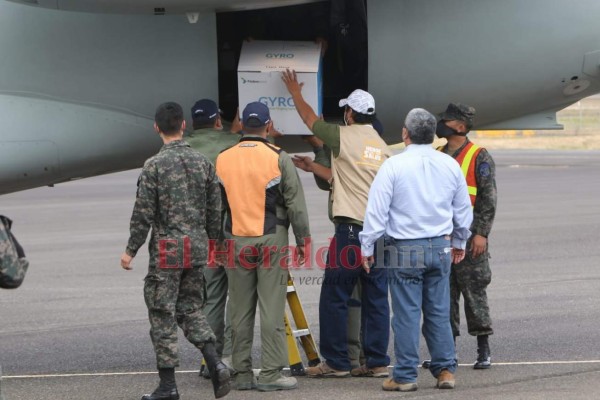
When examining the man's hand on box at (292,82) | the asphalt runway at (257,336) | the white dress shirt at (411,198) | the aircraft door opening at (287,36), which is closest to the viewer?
the white dress shirt at (411,198)

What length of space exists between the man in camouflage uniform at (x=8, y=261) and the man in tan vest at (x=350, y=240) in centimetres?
237

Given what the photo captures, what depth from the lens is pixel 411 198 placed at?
6562 mm

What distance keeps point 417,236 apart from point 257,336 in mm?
2562

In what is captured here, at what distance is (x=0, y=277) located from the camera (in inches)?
199

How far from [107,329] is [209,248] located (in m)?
2.48

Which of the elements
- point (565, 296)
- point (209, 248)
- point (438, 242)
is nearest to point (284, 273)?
point (209, 248)

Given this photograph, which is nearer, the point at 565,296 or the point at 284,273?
the point at 284,273

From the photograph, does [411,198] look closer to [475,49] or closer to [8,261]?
[475,49]

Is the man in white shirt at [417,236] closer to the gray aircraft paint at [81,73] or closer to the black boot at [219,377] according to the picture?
the black boot at [219,377]

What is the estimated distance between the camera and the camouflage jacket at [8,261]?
5047 millimetres

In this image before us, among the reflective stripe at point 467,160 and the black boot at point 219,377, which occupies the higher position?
the reflective stripe at point 467,160

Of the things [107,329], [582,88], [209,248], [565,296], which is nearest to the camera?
[209,248]

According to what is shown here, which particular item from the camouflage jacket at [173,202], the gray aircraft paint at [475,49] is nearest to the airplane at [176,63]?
the gray aircraft paint at [475,49]

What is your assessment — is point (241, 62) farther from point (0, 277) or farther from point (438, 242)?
point (0, 277)
